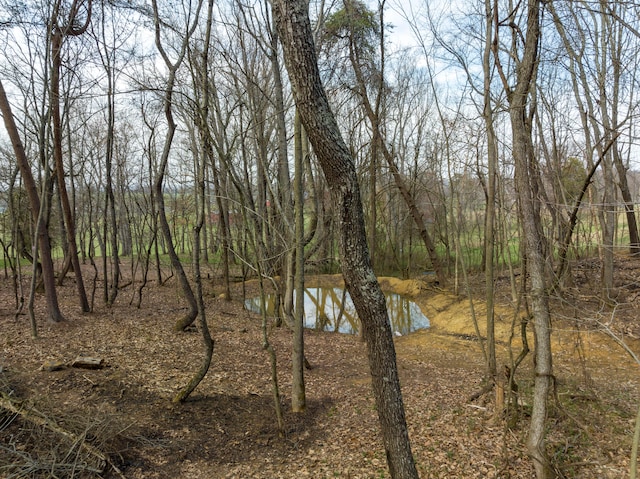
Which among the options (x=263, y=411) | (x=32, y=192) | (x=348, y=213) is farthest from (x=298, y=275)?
(x=32, y=192)

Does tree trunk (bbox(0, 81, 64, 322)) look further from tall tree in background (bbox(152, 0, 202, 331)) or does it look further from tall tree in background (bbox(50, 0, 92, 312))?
tall tree in background (bbox(152, 0, 202, 331))

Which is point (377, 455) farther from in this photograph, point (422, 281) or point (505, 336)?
point (422, 281)

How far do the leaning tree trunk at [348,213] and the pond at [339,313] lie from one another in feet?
26.3

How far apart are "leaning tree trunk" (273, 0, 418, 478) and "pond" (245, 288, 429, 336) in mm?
8028

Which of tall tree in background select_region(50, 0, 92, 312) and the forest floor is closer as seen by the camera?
the forest floor

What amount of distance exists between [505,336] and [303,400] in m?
6.76

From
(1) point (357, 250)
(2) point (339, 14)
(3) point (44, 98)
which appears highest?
(2) point (339, 14)

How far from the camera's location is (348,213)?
2.88m

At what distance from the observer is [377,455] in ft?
14.6

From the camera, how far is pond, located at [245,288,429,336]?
42.0 ft

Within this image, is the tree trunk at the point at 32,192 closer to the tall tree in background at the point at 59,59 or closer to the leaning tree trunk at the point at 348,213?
the tall tree in background at the point at 59,59

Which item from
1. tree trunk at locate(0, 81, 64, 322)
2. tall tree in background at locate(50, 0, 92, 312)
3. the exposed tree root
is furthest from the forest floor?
tall tree in background at locate(50, 0, 92, 312)

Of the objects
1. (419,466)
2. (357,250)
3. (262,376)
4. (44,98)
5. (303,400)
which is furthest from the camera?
(44,98)

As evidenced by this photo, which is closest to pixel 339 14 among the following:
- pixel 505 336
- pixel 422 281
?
pixel 505 336
